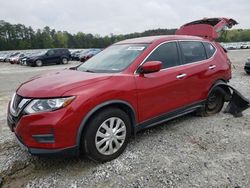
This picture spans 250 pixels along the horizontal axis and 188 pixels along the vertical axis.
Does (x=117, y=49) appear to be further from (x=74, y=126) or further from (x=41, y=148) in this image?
(x=41, y=148)

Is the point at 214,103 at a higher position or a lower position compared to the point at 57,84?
lower

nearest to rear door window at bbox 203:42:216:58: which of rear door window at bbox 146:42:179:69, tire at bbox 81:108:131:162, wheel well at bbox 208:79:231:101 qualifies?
wheel well at bbox 208:79:231:101

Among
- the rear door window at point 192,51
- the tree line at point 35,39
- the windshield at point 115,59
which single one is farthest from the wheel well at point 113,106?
the tree line at point 35,39

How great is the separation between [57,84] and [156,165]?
1.65 m

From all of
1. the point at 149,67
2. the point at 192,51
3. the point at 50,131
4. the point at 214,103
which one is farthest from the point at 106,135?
the point at 214,103

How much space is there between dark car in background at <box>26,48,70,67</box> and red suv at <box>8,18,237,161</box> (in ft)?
66.5

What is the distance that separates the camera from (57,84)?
301 cm

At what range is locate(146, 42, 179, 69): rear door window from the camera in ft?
12.7

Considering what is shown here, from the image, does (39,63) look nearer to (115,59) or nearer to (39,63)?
(39,63)

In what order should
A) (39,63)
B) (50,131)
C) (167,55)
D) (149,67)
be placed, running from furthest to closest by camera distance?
(39,63) → (167,55) → (149,67) → (50,131)

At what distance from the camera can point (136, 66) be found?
11.6 ft

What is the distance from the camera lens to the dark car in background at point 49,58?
22.9 metres

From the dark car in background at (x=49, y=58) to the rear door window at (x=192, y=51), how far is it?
2068 centimetres

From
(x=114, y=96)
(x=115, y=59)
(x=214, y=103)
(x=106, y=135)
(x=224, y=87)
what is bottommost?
(x=214, y=103)
